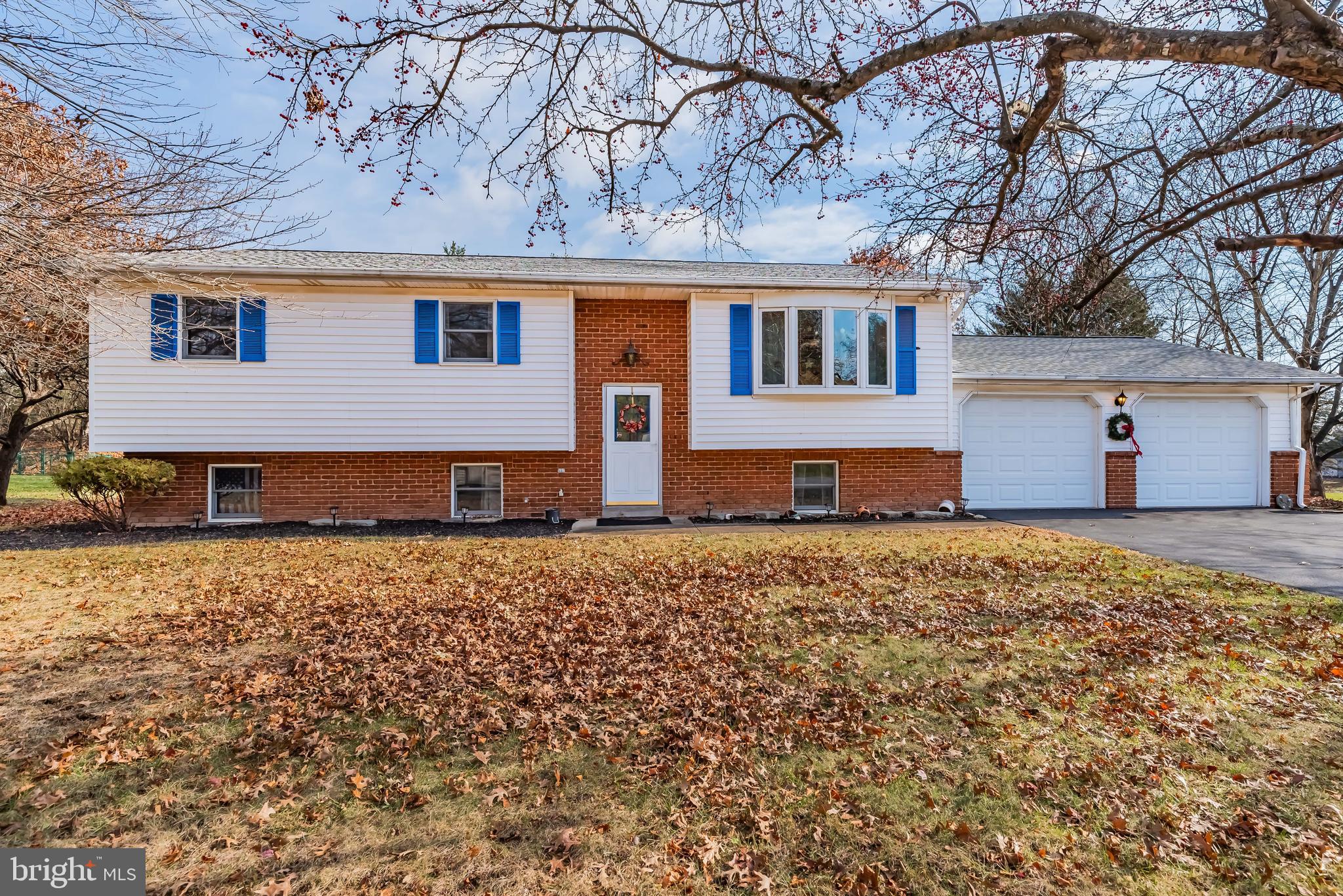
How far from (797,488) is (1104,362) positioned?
Result: 7.27 meters

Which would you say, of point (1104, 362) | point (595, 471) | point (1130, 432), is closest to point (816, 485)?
point (595, 471)

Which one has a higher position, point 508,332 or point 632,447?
point 508,332

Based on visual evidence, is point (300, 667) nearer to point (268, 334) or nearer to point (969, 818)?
point (969, 818)

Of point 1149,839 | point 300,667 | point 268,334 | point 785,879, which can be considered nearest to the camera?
point 785,879

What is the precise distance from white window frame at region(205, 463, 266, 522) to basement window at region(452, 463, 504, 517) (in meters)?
3.06

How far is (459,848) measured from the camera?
7.52ft

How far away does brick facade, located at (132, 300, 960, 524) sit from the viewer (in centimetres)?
1005

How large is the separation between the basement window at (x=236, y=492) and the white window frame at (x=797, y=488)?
9.16 meters

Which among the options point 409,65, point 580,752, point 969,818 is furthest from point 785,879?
point 409,65

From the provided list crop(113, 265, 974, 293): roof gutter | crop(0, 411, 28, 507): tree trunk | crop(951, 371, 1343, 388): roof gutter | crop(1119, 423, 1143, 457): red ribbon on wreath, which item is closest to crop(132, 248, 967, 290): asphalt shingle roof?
crop(113, 265, 974, 293): roof gutter

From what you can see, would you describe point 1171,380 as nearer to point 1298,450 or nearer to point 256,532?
point 1298,450

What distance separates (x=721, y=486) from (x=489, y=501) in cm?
412

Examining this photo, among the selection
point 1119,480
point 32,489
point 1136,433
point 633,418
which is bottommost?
point 32,489

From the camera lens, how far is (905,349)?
34.5 ft
